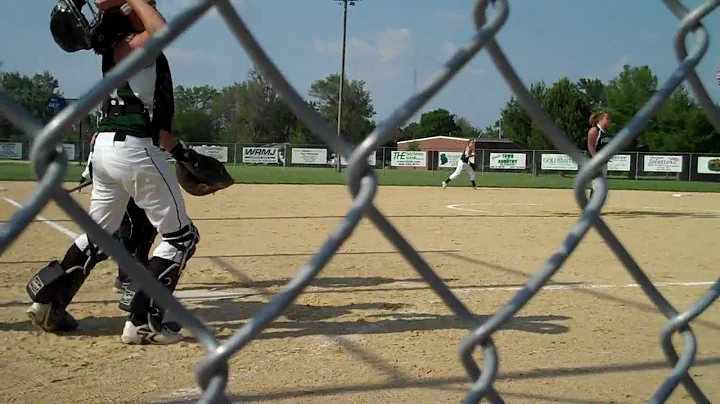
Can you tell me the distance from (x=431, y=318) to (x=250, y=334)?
10.7ft

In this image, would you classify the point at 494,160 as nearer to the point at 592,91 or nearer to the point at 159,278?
the point at 592,91

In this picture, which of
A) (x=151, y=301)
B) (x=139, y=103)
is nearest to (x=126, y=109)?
(x=139, y=103)

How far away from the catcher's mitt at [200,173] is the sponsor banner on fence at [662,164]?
37.2m

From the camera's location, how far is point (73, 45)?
2.97m

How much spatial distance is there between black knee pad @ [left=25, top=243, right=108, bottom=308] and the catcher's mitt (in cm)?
60

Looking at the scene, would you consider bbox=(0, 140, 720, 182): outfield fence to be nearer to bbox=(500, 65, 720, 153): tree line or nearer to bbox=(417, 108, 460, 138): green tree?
bbox=(500, 65, 720, 153): tree line

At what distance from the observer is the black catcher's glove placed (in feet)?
11.4

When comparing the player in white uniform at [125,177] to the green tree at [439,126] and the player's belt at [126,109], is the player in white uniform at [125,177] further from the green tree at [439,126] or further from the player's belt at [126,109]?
the green tree at [439,126]

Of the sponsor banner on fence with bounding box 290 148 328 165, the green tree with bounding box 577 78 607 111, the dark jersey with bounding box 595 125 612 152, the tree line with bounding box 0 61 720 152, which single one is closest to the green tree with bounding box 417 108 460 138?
the tree line with bounding box 0 61 720 152

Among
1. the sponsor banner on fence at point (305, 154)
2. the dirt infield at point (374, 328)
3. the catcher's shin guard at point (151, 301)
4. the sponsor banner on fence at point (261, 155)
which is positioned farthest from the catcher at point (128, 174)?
the sponsor banner on fence at point (261, 155)

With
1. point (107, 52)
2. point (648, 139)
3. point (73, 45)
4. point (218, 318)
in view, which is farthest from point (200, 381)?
point (648, 139)

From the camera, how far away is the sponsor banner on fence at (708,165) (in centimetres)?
3619

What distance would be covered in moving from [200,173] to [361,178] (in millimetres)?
2492

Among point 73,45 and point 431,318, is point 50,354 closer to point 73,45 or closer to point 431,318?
point 73,45
